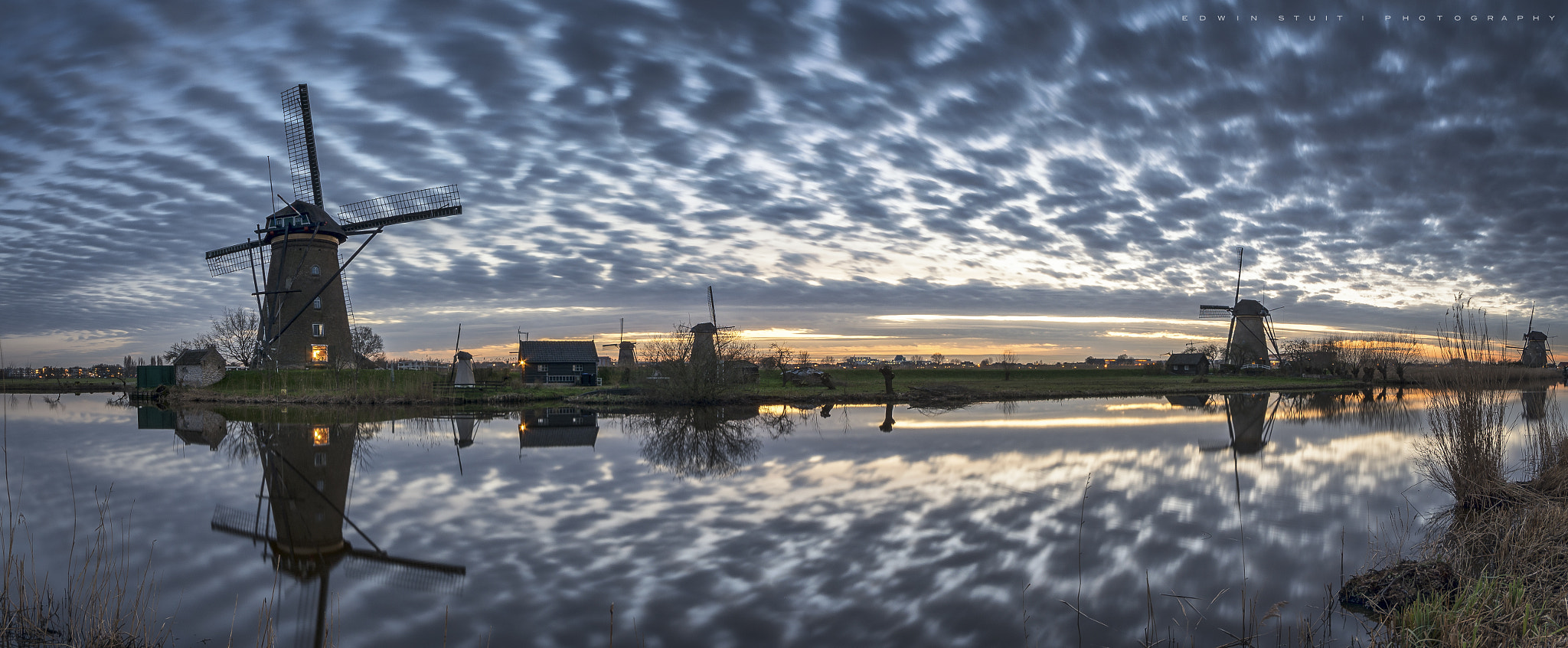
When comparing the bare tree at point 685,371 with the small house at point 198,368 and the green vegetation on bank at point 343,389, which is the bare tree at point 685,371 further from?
the small house at point 198,368

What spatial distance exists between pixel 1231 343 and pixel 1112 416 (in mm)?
60951

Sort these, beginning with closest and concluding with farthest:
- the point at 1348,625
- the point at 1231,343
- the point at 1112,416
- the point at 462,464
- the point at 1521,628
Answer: the point at 1521,628, the point at 1348,625, the point at 462,464, the point at 1112,416, the point at 1231,343

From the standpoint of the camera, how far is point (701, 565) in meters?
7.94

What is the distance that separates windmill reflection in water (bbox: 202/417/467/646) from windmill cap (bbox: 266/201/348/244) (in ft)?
87.9

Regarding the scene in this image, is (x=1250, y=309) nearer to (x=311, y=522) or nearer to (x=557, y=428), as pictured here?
(x=557, y=428)

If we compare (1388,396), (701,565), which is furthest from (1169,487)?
(1388,396)

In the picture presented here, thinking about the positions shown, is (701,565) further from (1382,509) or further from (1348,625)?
(1382,509)

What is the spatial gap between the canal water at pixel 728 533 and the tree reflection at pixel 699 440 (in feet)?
0.55

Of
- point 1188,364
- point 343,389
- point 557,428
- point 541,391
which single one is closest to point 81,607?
point 557,428

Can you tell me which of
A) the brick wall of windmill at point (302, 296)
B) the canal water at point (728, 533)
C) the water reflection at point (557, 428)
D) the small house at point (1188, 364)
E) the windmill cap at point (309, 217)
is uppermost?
the windmill cap at point (309, 217)

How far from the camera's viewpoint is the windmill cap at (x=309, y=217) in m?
39.0

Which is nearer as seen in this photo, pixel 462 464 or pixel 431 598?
pixel 431 598

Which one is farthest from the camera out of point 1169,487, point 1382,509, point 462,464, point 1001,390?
point 1001,390

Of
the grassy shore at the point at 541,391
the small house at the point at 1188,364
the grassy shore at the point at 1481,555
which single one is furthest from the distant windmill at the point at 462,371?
the small house at the point at 1188,364
